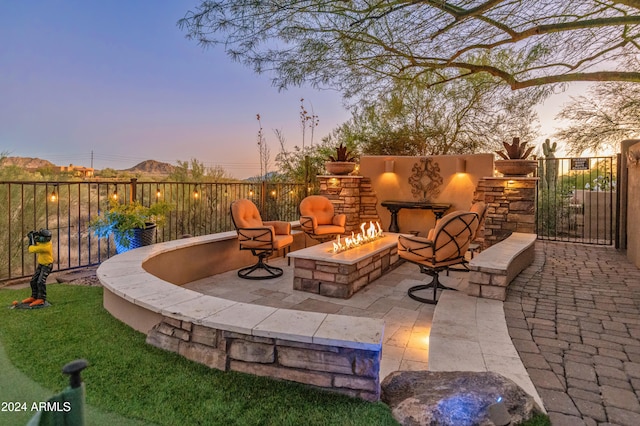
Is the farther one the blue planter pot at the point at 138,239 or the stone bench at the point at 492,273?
the blue planter pot at the point at 138,239

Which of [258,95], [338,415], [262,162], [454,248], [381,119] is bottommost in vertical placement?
[338,415]

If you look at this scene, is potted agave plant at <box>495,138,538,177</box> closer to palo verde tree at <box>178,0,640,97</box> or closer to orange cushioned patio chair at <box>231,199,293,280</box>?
palo verde tree at <box>178,0,640,97</box>

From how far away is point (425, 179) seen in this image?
7.41m

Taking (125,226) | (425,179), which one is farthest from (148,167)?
(425,179)

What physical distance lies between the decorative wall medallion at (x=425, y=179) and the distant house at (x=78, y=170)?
7350 mm

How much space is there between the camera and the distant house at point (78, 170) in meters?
7.49

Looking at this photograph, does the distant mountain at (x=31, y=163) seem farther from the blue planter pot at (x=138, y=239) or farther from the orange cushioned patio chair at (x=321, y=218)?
the orange cushioned patio chair at (x=321, y=218)

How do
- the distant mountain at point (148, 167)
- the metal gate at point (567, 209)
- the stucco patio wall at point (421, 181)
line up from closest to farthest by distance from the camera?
the stucco patio wall at point (421, 181) < the metal gate at point (567, 209) < the distant mountain at point (148, 167)

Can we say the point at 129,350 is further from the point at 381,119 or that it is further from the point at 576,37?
the point at 381,119

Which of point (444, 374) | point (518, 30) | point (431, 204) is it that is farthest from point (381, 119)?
point (444, 374)

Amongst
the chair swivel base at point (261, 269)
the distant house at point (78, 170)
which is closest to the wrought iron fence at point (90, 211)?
the distant house at point (78, 170)

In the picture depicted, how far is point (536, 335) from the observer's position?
2.48 metres

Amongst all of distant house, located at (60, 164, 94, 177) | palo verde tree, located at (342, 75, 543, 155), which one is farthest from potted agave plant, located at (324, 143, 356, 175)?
distant house, located at (60, 164, 94, 177)

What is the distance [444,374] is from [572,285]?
9.21 ft
